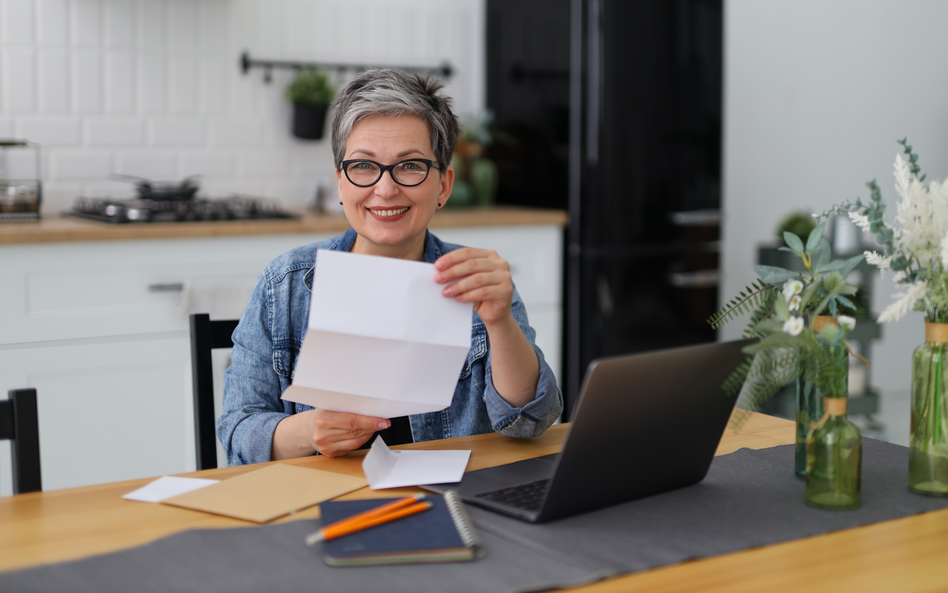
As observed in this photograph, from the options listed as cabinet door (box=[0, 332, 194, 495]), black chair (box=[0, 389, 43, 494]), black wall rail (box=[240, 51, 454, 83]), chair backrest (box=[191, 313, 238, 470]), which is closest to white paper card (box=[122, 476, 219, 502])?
black chair (box=[0, 389, 43, 494])

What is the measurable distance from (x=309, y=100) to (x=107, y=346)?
47.7 inches

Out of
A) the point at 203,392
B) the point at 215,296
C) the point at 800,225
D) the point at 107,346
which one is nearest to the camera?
the point at 203,392

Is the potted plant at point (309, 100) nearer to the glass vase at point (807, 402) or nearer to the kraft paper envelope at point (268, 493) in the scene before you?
the kraft paper envelope at point (268, 493)

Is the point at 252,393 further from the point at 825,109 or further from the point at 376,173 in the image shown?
the point at 825,109

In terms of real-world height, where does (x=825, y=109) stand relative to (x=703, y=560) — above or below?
above

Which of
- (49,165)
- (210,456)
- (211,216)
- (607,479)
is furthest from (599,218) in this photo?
(607,479)

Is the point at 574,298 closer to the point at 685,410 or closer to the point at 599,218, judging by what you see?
the point at 599,218

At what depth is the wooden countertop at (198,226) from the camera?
238cm

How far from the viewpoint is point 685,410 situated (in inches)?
39.8

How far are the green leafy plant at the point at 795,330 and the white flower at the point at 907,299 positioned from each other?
0.04 metres

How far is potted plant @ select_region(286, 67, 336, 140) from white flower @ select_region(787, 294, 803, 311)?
247 cm

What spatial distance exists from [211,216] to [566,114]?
4.23 ft

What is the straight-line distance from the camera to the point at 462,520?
92cm

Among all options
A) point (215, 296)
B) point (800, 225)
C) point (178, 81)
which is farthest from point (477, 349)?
point (178, 81)
